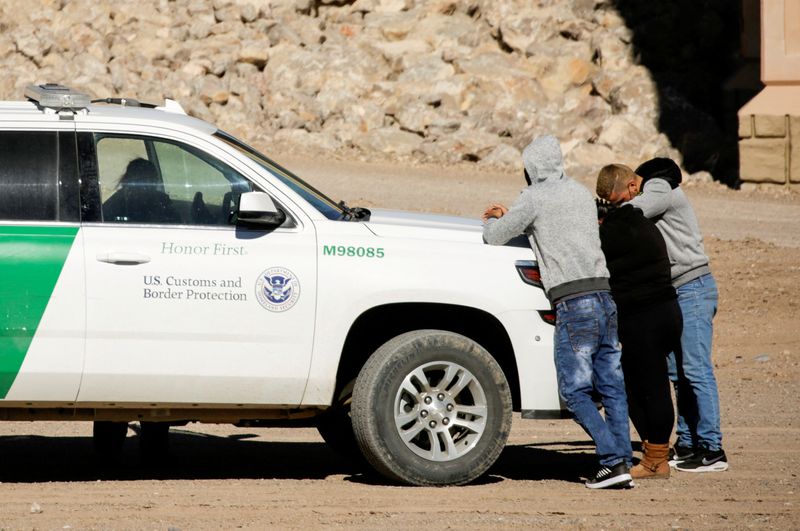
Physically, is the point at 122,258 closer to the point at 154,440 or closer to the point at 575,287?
the point at 154,440

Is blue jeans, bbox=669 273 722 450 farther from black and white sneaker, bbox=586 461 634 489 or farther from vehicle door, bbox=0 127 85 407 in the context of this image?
vehicle door, bbox=0 127 85 407

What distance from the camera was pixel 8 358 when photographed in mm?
6793

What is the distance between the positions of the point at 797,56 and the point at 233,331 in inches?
699

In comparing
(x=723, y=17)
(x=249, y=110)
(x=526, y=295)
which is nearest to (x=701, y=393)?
(x=526, y=295)

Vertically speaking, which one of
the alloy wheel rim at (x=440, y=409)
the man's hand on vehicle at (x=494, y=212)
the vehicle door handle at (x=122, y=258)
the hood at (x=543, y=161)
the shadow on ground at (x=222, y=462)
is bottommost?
the shadow on ground at (x=222, y=462)

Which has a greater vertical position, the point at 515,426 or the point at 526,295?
the point at 526,295

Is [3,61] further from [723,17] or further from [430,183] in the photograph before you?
[723,17]

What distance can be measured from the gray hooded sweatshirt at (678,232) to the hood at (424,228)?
1.01m

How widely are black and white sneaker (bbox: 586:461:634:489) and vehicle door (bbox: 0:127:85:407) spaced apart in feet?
9.11

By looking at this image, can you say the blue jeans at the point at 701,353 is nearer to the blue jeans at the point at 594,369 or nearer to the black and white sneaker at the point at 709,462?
the black and white sneaker at the point at 709,462

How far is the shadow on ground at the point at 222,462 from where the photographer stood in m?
8.01

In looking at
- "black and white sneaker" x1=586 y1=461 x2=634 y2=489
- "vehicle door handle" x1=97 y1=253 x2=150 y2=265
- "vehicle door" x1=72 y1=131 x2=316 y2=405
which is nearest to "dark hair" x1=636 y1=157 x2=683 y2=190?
"black and white sneaker" x1=586 y1=461 x2=634 y2=489

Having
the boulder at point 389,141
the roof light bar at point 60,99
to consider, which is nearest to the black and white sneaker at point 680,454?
the roof light bar at point 60,99

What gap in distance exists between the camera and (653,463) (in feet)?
25.1
